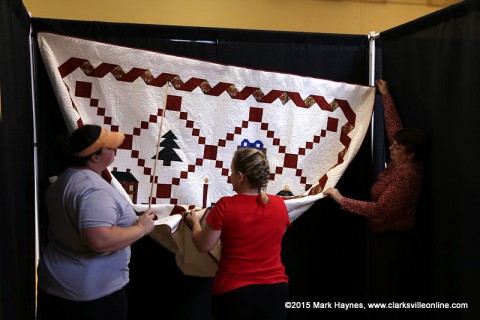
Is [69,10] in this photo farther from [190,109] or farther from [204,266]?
[204,266]

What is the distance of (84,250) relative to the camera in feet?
5.35

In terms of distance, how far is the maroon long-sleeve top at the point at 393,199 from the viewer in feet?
7.59

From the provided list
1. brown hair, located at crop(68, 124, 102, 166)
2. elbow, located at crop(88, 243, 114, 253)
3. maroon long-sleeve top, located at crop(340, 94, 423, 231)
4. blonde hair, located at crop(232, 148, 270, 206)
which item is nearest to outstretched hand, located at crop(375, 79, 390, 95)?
maroon long-sleeve top, located at crop(340, 94, 423, 231)

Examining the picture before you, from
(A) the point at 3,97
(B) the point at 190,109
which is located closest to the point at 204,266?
(B) the point at 190,109

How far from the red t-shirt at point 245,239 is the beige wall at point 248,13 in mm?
2678

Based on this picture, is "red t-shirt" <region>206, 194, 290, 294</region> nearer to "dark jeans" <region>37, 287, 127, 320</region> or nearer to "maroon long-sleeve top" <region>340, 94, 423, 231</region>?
"dark jeans" <region>37, 287, 127, 320</region>

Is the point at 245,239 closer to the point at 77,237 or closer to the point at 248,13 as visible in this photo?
the point at 77,237

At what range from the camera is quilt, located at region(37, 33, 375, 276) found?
7.52ft

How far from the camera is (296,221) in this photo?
268 centimetres

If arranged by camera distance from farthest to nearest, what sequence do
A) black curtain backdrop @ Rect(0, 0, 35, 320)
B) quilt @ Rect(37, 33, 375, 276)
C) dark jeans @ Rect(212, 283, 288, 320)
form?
1. quilt @ Rect(37, 33, 375, 276)
2. dark jeans @ Rect(212, 283, 288, 320)
3. black curtain backdrop @ Rect(0, 0, 35, 320)

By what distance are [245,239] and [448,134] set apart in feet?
3.70

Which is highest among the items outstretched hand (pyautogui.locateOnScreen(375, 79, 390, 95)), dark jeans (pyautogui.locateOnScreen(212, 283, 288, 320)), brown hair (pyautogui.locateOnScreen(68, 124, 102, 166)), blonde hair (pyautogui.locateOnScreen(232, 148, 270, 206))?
outstretched hand (pyautogui.locateOnScreen(375, 79, 390, 95))

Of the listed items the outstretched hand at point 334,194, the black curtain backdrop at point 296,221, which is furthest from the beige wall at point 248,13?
the outstretched hand at point 334,194

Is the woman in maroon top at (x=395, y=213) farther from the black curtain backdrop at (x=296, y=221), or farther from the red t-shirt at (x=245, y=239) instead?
the red t-shirt at (x=245, y=239)
